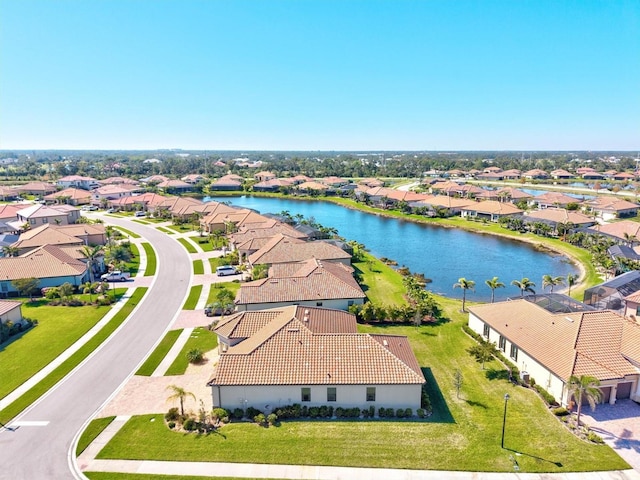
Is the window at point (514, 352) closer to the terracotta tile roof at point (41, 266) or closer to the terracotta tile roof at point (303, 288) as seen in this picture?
the terracotta tile roof at point (303, 288)

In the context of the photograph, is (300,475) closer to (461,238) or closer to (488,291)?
(488,291)

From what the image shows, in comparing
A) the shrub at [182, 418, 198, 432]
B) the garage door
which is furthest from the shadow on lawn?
the shrub at [182, 418, 198, 432]

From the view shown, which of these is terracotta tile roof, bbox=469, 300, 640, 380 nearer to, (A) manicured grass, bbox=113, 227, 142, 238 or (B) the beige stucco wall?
(B) the beige stucco wall

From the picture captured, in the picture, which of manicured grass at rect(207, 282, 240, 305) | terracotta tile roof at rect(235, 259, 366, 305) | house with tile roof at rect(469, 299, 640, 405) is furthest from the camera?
manicured grass at rect(207, 282, 240, 305)

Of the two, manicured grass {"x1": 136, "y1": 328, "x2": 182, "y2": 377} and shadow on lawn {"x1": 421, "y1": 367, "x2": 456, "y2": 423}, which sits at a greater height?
manicured grass {"x1": 136, "y1": 328, "x2": 182, "y2": 377}

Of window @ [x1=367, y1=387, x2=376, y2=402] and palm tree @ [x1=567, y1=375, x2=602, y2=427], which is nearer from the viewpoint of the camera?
palm tree @ [x1=567, y1=375, x2=602, y2=427]

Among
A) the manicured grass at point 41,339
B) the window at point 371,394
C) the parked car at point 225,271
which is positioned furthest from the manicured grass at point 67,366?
the window at point 371,394

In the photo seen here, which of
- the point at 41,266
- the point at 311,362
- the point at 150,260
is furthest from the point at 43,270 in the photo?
the point at 311,362

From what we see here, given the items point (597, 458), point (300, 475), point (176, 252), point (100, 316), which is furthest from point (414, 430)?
point (176, 252)
